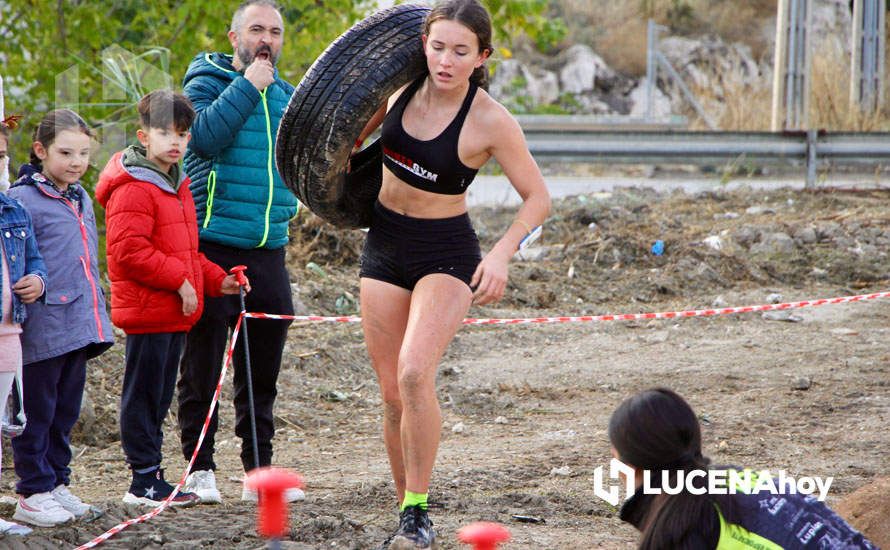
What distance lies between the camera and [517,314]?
10.1 m

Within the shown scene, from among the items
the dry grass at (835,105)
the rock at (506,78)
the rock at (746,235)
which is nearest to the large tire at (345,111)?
the rock at (746,235)

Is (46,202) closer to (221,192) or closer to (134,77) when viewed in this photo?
(221,192)

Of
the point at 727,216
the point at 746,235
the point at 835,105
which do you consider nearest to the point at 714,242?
the point at 746,235

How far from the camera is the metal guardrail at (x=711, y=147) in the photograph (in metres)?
13.6

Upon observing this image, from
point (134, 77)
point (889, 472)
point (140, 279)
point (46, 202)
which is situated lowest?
point (889, 472)

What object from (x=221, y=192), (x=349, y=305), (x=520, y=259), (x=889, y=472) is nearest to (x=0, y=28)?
(x=349, y=305)

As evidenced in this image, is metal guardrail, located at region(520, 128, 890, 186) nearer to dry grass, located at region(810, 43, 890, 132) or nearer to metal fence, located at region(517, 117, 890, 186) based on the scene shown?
metal fence, located at region(517, 117, 890, 186)

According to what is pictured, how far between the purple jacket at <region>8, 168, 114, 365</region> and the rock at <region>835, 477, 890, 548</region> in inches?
123

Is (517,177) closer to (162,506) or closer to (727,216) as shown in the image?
(162,506)

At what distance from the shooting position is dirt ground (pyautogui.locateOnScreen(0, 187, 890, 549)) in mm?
5379

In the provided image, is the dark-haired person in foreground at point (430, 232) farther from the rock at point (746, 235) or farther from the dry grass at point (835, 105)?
the dry grass at point (835, 105)

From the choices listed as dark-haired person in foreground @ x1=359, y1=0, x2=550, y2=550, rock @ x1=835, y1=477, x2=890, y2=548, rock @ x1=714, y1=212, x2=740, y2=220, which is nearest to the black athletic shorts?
dark-haired person in foreground @ x1=359, y1=0, x2=550, y2=550

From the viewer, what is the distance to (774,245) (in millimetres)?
11672

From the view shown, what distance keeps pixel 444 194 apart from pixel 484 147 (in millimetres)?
252
